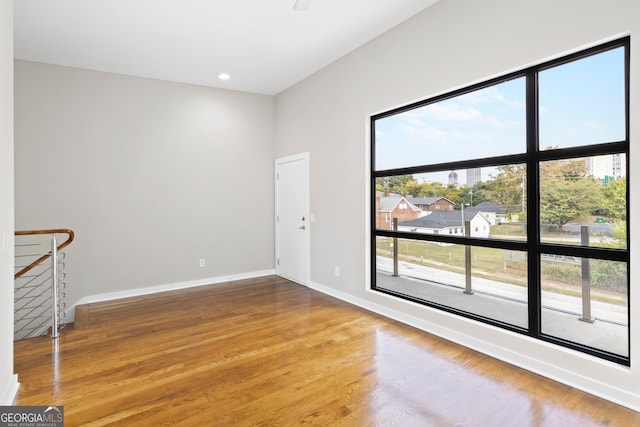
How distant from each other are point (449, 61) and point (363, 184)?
5.17 ft

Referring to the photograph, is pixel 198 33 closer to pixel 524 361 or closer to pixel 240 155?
pixel 240 155

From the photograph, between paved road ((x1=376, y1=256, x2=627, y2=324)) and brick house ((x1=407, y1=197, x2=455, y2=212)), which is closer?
paved road ((x1=376, y1=256, x2=627, y2=324))

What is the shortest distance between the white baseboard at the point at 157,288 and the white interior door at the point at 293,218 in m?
0.53

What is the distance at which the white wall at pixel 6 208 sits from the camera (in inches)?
83.1

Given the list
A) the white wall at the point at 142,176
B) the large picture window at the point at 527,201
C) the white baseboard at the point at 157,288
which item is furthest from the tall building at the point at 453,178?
the white baseboard at the point at 157,288

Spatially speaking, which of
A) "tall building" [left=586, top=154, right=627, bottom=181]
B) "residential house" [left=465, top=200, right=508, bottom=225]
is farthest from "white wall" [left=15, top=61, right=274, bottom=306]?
"tall building" [left=586, top=154, right=627, bottom=181]

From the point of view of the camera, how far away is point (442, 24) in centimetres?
316

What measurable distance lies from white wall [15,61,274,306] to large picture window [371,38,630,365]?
2.78 m

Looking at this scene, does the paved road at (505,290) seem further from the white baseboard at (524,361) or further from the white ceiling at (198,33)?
the white ceiling at (198,33)

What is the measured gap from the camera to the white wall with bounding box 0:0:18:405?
2111 mm

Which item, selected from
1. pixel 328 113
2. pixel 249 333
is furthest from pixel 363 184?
pixel 249 333

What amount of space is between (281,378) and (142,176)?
12.2 ft

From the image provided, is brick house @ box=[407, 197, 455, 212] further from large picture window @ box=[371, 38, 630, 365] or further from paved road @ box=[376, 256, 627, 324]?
paved road @ box=[376, 256, 627, 324]

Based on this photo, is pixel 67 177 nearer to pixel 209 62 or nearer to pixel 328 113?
pixel 209 62
